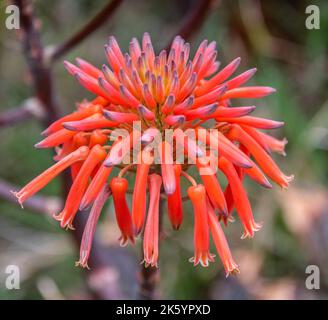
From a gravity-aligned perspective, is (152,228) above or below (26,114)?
below

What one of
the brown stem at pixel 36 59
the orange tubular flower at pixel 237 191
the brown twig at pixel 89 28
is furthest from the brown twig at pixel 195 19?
the orange tubular flower at pixel 237 191

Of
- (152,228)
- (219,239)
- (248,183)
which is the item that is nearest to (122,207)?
(152,228)

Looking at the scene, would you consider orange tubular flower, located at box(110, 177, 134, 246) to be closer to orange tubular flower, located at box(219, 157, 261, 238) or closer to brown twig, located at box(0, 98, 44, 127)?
orange tubular flower, located at box(219, 157, 261, 238)

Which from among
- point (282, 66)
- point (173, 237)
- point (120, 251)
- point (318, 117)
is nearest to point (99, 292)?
point (120, 251)

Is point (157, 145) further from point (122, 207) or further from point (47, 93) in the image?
point (47, 93)

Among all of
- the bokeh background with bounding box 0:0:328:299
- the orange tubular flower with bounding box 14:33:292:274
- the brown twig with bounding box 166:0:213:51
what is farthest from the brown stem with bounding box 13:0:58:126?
the orange tubular flower with bounding box 14:33:292:274
